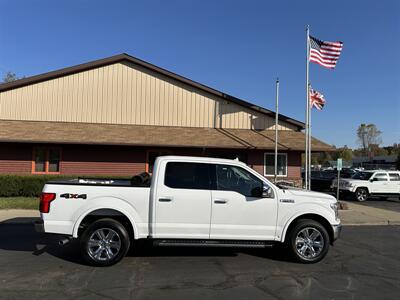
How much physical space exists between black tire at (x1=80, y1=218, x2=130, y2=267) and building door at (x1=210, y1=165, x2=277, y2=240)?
1.55m

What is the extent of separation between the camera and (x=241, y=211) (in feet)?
23.1

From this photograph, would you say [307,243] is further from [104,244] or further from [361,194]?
[361,194]

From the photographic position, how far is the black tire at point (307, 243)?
23.7 feet

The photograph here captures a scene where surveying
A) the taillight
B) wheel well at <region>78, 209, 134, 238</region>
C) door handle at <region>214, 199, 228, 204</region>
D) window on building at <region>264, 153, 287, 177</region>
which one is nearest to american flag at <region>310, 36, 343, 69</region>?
window on building at <region>264, 153, 287, 177</region>

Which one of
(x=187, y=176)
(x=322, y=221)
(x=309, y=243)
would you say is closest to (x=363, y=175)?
(x=322, y=221)

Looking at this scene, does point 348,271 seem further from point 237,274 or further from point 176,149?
point 176,149

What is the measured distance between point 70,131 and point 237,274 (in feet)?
49.4

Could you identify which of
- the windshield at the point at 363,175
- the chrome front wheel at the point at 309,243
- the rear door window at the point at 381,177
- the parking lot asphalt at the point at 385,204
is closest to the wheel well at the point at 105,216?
the chrome front wheel at the point at 309,243

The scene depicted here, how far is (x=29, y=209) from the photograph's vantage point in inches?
554

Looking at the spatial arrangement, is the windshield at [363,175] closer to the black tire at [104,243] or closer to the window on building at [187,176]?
the window on building at [187,176]

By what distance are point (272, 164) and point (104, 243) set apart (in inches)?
597

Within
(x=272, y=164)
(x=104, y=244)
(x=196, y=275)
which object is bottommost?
(x=196, y=275)

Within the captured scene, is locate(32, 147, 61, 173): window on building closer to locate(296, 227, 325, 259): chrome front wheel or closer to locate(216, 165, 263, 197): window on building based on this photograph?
locate(216, 165, 263, 197): window on building

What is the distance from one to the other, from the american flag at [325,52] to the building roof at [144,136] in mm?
4283
